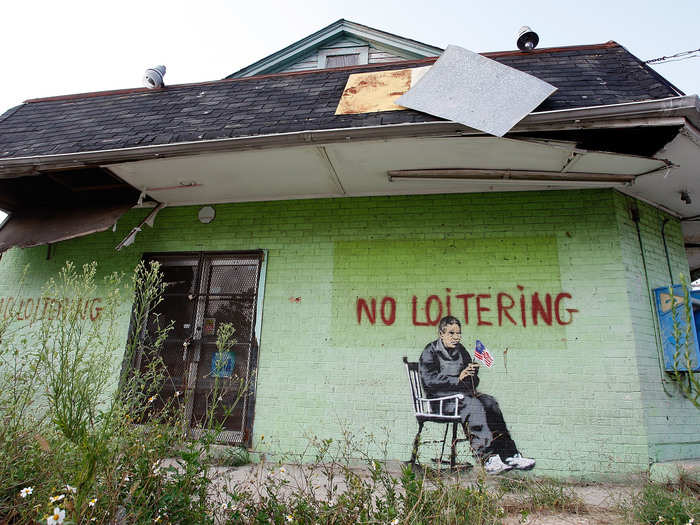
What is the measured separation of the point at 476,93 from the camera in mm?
4375

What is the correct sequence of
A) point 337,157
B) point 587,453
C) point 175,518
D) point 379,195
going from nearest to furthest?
point 175,518 < point 587,453 < point 337,157 < point 379,195

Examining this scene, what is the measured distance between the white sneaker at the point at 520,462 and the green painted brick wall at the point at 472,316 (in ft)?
0.34

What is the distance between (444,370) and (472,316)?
26.9 inches

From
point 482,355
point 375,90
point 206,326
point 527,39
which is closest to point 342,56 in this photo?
point 527,39

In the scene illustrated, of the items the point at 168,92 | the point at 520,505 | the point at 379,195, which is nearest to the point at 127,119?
the point at 168,92

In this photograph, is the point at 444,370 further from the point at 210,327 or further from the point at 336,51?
the point at 336,51

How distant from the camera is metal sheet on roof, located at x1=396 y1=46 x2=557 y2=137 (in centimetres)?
408

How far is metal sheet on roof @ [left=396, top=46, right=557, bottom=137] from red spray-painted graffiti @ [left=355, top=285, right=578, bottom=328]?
75.0 inches

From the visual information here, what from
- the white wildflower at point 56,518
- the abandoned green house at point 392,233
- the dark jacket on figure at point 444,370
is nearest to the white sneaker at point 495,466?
the abandoned green house at point 392,233

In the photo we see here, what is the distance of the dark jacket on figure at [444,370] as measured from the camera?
4762 millimetres

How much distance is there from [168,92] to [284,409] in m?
4.76

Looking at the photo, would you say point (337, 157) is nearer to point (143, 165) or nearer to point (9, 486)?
point (143, 165)

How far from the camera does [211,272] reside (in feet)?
18.9

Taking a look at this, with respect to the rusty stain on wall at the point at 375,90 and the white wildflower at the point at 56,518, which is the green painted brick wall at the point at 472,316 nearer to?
the rusty stain on wall at the point at 375,90
